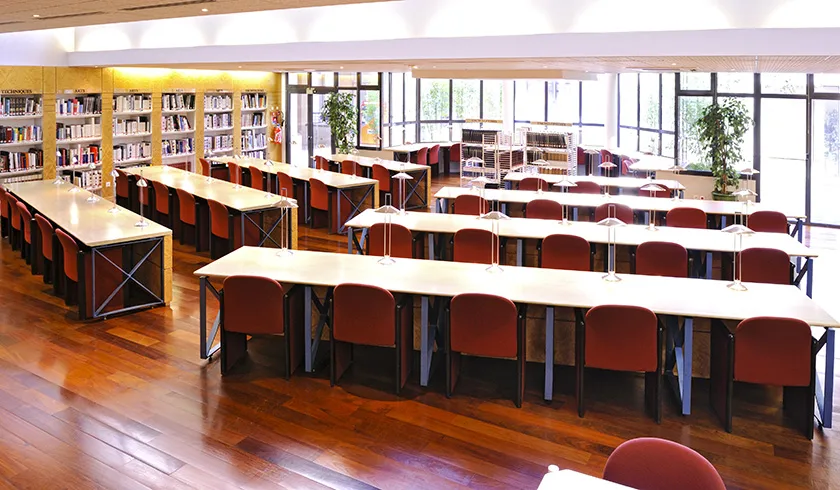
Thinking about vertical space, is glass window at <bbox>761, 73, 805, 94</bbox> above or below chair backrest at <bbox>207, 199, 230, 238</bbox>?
above

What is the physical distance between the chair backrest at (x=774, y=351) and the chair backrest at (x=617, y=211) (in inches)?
163

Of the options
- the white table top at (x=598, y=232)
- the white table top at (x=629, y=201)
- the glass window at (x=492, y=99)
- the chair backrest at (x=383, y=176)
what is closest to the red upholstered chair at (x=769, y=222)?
the white table top at (x=629, y=201)

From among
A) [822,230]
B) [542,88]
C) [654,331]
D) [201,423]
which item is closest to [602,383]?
[654,331]

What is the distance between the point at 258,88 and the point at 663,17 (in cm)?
1065

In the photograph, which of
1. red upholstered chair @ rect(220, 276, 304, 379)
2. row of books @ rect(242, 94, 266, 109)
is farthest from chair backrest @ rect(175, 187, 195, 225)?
row of books @ rect(242, 94, 266, 109)

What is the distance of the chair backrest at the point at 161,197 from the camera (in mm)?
10266

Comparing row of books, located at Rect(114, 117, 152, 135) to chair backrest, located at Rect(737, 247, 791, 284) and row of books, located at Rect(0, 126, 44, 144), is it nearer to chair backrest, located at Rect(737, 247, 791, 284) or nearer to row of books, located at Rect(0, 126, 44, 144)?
row of books, located at Rect(0, 126, 44, 144)

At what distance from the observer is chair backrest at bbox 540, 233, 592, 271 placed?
662 cm

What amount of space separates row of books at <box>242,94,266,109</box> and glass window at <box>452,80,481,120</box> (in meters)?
5.08

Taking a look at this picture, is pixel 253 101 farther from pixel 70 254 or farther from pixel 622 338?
pixel 622 338

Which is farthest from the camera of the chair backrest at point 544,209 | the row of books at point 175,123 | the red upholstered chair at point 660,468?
the row of books at point 175,123

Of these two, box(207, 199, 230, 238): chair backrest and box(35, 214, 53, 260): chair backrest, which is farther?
box(207, 199, 230, 238): chair backrest

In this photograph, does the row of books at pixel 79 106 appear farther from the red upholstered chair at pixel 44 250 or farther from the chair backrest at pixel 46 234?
the chair backrest at pixel 46 234

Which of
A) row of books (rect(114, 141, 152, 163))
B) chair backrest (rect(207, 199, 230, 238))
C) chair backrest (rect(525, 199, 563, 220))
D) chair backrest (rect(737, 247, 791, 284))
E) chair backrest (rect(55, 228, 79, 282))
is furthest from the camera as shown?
row of books (rect(114, 141, 152, 163))
